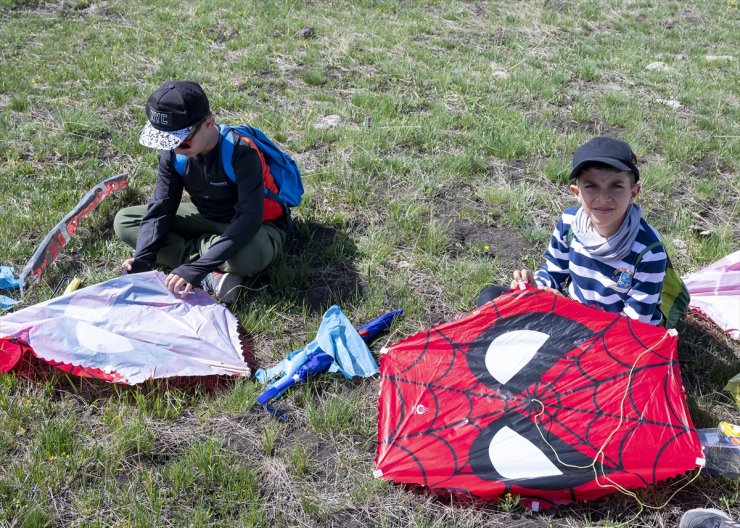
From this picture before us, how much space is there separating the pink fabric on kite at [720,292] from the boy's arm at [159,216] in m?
2.97

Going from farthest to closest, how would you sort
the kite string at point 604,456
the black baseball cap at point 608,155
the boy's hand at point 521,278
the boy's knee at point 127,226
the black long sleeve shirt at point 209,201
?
1. the boy's knee at point 127,226
2. the black long sleeve shirt at point 209,201
3. the boy's hand at point 521,278
4. the black baseball cap at point 608,155
5. the kite string at point 604,456

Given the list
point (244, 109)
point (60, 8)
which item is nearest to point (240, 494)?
point (244, 109)

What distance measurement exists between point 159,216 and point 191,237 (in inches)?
11.9

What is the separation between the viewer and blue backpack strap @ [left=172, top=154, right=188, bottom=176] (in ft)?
11.7

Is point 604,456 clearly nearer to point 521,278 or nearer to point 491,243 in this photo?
point 521,278

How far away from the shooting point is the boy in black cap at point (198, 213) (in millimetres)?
3258

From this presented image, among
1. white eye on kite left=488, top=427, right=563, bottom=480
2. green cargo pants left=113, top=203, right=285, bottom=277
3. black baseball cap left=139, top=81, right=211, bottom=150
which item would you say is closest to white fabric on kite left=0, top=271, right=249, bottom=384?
green cargo pants left=113, top=203, right=285, bottom=277

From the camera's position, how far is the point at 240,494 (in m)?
2.49

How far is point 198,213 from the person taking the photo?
3914mm

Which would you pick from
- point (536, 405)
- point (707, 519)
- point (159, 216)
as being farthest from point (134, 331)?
point (707, 519)

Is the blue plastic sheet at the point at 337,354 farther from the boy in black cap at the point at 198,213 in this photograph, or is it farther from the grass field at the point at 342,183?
the boy in black cap at the point at 198,213

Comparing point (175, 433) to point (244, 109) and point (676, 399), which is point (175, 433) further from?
point (244, 109)

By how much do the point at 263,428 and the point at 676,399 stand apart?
1.70 meters

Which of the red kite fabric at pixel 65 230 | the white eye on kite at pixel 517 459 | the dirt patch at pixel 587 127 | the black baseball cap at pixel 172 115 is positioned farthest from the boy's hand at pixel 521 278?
the dirt patch at pixel 587 127
